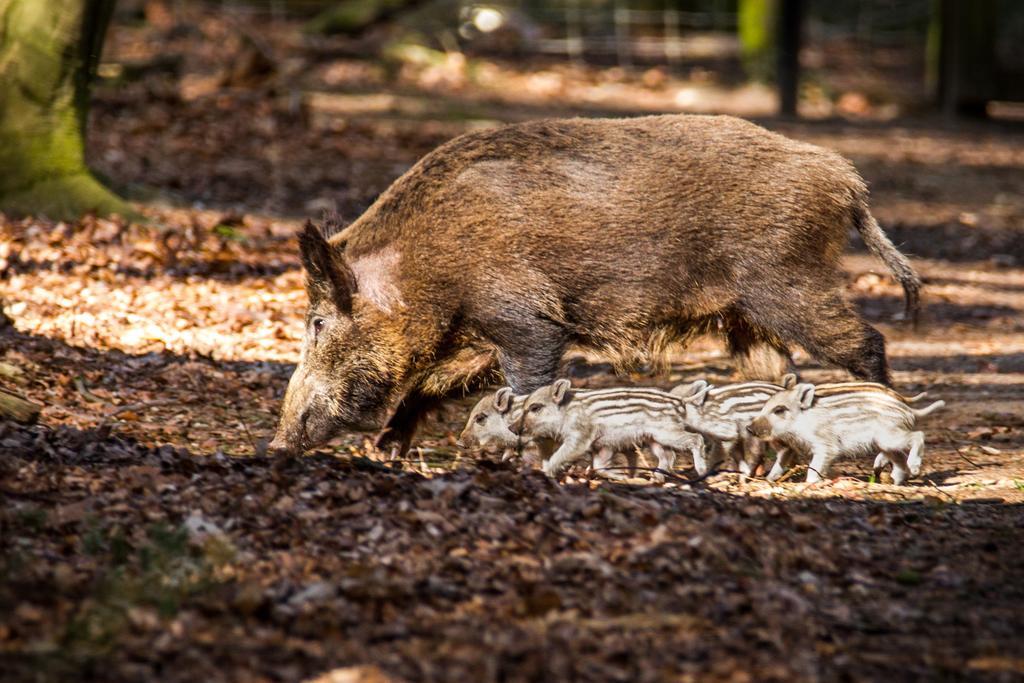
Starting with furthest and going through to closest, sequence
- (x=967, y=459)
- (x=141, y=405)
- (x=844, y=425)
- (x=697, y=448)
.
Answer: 1. (x=141, y=405)
2. (x=967, y=459)
3. (x=697, y=448)
4. (x=844, y=425)

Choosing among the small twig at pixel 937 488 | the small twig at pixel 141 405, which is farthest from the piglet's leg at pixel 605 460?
the small twig at pixel 141 405

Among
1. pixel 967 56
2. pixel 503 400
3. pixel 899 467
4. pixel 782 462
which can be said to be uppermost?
pixel 503 400

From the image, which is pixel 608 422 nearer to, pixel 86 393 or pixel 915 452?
pixel 915 452

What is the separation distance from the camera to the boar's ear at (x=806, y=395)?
6273 mm

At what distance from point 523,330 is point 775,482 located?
1565 mm

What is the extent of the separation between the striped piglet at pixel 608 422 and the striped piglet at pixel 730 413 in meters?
0.07

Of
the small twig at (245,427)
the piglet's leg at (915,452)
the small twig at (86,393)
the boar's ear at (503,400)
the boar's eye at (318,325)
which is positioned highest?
the boar's eye at (318,325)

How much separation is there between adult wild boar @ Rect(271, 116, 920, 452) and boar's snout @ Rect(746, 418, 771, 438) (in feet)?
2.45

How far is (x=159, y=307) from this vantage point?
8.85 meters

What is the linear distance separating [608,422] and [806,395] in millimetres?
989

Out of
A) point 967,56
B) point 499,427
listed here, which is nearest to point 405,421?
point 499,427

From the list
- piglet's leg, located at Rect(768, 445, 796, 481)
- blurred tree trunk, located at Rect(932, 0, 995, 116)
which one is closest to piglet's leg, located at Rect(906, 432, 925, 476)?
piglet's leg, located at Rect(768, 445, 796, 481)

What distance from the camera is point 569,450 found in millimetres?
6430

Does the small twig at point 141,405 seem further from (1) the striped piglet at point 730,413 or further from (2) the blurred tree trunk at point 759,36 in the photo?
(2) the blurred tree trunk at point 759,36
